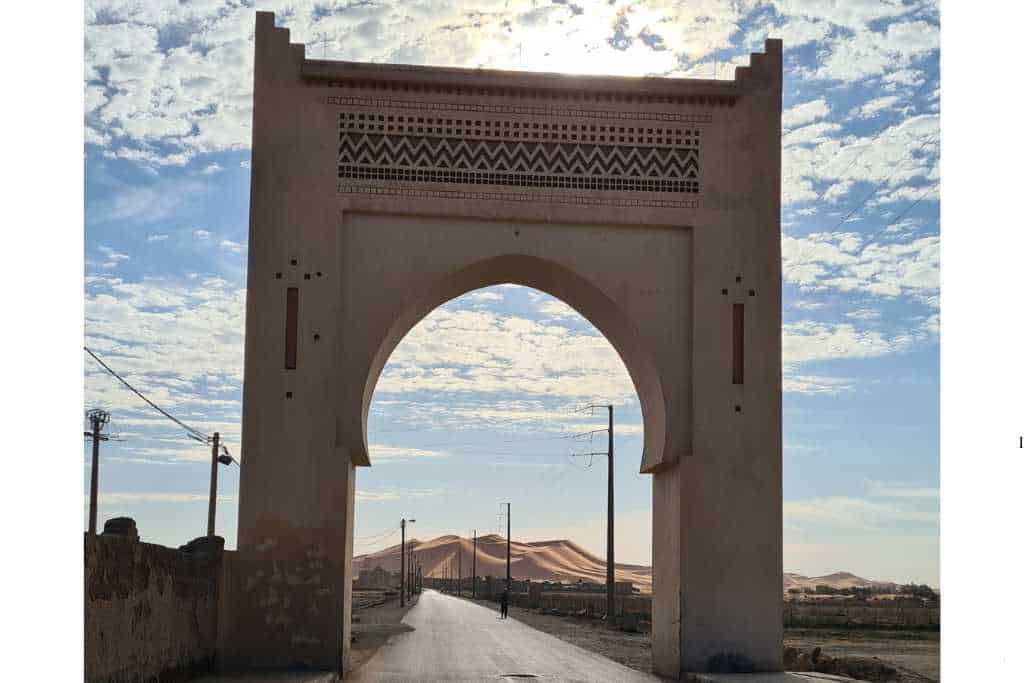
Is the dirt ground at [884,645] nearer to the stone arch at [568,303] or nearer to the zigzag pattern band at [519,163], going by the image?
the stone arch at [568,303]

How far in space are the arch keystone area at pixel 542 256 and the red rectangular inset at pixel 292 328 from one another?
24mm

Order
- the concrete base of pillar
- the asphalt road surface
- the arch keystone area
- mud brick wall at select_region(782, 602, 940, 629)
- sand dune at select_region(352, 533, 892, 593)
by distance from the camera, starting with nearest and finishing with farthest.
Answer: the concrete base of pillar
the arch keystone area
the asphalt road surface
mud brick wall at select_region(782, 602, 940, 629)
sand dune at select_region(352, 533, 892, 593)

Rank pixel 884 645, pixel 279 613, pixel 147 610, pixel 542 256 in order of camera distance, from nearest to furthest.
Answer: pixel 147 610, pixel 279 613, pixel 542 256, pixel 884 645

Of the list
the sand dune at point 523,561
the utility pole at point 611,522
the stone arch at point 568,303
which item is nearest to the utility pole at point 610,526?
the utility pole at point 611,522

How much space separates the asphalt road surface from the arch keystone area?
112 centimetres

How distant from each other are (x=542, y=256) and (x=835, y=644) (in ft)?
56.0

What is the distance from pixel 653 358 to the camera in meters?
14.3

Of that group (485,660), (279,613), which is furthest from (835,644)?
(279,613)

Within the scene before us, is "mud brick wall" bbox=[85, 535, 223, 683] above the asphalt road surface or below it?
above

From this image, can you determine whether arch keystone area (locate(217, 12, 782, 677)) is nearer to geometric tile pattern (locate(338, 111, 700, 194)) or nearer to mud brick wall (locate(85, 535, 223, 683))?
geometric tile pattern (locate(338, 111, 700, 194))

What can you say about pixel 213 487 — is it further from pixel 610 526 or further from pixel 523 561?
pixel 523 561

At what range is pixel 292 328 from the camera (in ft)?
46.0

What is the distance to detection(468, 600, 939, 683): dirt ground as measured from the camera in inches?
755

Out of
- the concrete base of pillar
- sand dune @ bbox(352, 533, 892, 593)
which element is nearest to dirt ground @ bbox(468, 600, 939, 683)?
the concrete base of pillar
